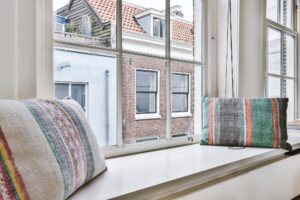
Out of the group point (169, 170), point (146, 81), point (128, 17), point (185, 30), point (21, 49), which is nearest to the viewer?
point (21, 49)

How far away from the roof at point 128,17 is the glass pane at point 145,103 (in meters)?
0.33

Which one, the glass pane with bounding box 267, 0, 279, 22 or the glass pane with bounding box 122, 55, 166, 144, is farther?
the glass pane with bounding box 267, 0, 279, 22

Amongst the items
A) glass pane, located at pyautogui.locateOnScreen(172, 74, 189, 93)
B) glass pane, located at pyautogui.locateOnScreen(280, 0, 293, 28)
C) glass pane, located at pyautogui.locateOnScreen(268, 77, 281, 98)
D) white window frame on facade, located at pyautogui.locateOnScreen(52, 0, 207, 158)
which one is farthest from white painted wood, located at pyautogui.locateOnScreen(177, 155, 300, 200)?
glass pane, located at pyautogui.locateOnScreen(280, 0, 293, 28)

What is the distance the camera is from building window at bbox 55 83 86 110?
3.59 feet

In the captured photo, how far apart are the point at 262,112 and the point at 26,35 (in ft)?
4.22

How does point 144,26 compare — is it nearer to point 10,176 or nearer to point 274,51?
point 10,176

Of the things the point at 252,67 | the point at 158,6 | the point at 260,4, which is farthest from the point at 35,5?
the point at 260,4

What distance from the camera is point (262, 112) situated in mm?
1597

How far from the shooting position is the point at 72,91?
1.14 metres

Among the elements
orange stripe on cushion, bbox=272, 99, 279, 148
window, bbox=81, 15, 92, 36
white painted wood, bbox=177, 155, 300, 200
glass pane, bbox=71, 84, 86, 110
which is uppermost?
window, bbox=81, 15, 92, 36

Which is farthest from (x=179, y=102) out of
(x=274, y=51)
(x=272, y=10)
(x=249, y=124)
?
(x=272, y=10)

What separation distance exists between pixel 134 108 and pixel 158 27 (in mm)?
465

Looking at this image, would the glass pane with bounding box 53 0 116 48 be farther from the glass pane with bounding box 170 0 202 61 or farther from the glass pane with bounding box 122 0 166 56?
the glass pane with bounding box 170 0 202 61

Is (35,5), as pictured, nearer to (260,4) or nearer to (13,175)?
(13,175)
